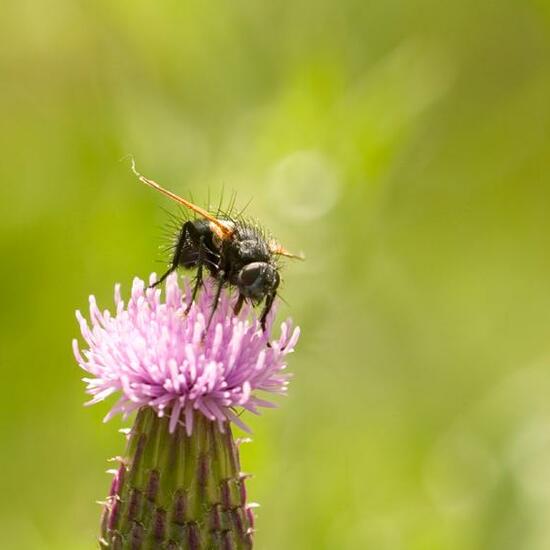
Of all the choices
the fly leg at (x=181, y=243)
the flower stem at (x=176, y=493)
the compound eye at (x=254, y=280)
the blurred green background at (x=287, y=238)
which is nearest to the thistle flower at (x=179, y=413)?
the flower stem at (x=176, y=493)

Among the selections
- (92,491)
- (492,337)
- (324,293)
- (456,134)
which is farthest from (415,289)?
(92,491)

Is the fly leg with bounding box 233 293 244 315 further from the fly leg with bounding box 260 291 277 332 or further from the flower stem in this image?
the flower stem

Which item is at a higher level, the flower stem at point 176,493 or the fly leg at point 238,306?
the fly leg at point 238,306

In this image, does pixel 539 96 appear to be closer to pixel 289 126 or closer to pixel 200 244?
pixel 289 126

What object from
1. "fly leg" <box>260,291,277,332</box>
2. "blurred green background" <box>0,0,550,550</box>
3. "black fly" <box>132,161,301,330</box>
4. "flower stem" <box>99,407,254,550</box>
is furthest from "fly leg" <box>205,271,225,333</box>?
"blurred green background" <box>0,0,550,550</box>

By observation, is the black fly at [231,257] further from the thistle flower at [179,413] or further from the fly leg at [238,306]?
the thistle flower at [179,413]

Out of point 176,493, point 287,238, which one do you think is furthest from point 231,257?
point 287,238

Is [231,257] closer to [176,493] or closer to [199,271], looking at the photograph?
[199,271]
